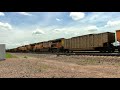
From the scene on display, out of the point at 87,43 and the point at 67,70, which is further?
the point at 87,43

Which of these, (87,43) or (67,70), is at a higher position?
(87,43)

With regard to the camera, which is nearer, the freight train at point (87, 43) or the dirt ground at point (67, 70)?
the dirt ground at point (67, 70)

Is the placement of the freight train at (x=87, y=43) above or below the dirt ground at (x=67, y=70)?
above

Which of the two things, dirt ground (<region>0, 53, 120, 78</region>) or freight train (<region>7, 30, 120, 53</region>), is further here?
freight train (<region>7, 30, 120, 53</region>)

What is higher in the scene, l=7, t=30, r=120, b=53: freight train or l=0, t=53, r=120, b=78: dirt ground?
l=7, t=30, r=120, b=53: freight train
